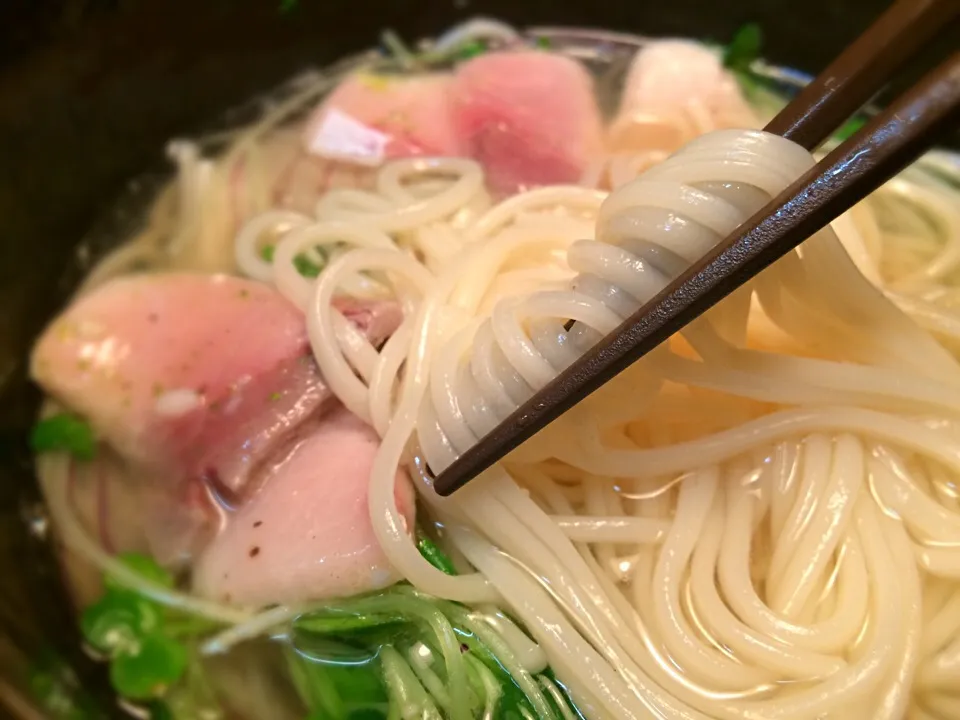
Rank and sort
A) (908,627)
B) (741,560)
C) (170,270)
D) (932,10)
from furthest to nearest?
(170,270), (741,560), (908,627), (932,10)

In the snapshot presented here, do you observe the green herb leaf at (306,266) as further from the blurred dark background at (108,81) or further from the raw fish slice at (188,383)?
the blurred dark background at (108,81)

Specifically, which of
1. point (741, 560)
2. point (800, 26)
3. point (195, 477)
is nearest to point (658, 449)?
point (741, 560)

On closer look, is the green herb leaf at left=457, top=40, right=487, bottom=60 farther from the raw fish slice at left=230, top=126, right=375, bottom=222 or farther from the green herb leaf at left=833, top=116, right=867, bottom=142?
the green herb leaf at left=833, top=116, right=867, bottom=142

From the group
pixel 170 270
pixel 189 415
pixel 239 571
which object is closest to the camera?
pixel 239 571

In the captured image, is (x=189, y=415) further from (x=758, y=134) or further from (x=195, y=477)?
(x=758, y=134)

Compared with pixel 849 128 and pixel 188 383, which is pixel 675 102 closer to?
pixel 849 128

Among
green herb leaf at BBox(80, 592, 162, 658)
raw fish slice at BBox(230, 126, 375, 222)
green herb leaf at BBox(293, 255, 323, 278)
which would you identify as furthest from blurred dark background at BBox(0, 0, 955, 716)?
green herb leaf at BBox(293, 255, 323, 278)
